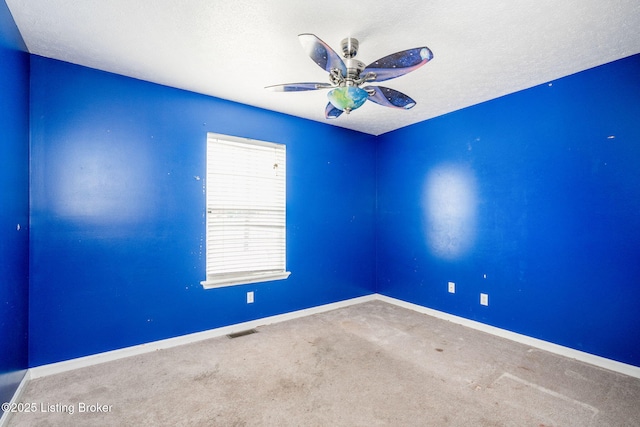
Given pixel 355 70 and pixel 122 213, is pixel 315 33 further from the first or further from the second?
pixel 122 213

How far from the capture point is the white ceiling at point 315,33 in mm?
1749

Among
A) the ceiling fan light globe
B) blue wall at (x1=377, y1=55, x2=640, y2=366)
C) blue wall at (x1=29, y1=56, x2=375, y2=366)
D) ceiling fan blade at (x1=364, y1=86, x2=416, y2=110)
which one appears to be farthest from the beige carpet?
ceiling fan blade at (x1=364, y1=86, x2=416, y2=110)

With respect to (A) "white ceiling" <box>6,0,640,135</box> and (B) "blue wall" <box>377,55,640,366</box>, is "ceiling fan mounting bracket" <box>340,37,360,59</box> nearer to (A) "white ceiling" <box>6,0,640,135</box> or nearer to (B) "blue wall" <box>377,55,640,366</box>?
(A) "white ceiling" <box>6,0,640,135</box>

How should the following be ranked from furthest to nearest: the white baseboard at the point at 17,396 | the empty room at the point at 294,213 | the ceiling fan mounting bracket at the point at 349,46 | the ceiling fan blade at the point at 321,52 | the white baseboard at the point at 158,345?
the white baseboard at the point at 158,345 < the ceiling fan mounting bracket at the point at 349,46 < the empty room at the point at 294,213 < the white baseboard at the point at 17,396 < the ceiling fan blade at the point at 321,52

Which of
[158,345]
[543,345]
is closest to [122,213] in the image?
[158,345]

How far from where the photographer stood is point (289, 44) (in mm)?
2115

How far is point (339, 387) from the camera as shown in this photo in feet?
6.86

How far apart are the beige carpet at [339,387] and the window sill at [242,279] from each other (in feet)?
1.83

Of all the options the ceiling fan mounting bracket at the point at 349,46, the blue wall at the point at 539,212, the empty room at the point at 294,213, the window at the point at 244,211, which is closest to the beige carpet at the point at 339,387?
the empty room at the point at 294,213

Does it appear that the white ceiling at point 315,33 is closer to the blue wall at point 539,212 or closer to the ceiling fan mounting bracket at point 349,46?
the ceiling fan mounting bracket at point 349,46

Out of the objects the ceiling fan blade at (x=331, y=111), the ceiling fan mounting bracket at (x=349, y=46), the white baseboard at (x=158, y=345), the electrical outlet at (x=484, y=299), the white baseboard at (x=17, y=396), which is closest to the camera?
the white baseboard at (x=17, y=396)

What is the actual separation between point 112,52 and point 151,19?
0.65 meters

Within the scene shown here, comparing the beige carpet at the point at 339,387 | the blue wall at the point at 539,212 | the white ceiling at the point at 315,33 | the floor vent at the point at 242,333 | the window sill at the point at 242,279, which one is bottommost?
the floor vent at the point at 242,333

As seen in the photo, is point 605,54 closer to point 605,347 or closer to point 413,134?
point 413,134
